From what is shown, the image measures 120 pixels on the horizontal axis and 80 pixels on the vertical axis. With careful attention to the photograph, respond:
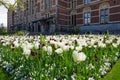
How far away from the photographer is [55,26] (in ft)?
112

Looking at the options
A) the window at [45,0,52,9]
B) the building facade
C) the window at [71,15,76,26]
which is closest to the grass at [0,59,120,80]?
the building facade

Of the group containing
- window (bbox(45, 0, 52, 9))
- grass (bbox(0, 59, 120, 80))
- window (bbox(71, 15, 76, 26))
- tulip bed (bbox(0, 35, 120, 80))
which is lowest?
grass (bbox(0, 59, 120, 80))

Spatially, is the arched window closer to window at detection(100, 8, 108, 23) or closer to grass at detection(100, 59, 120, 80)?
window at detection(100, 8, 108, 23)

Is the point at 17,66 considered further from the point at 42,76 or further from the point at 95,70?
the point at 95,70

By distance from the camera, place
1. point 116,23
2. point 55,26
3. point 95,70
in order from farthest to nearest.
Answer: point 55,26 → point 116,23 → point 95,70

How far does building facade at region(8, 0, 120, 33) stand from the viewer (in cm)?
2880

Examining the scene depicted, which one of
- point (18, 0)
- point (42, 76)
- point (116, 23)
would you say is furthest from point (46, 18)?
point (42, 76)

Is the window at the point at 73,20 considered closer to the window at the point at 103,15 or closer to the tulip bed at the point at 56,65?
the window at the point at 103,15

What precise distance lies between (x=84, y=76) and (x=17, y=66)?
1.82 m

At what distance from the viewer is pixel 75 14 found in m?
35.2

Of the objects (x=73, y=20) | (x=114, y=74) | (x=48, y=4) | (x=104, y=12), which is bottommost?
(x=114, y=74)

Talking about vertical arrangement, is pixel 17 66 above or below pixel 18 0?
below

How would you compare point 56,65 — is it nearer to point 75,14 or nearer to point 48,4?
point 75,14

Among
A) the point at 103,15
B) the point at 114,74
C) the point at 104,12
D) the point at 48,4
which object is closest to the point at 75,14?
the point at 48,4
